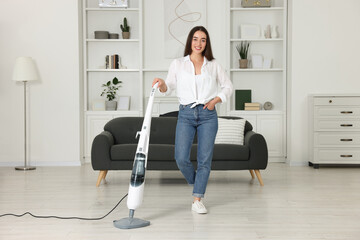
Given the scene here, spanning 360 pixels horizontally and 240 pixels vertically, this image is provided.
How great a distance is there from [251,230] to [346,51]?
424 centimetres

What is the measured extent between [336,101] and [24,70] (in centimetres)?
395

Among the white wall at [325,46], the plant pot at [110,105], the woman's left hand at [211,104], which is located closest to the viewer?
the woman's left hand at [211,104]

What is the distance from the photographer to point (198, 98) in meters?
3.76

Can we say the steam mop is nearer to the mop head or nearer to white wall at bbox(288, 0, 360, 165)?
the mop head

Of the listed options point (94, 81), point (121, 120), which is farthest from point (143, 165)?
point (94, 81)

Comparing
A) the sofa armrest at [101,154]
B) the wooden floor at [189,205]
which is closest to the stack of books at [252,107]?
the wooden floor at [189,205]

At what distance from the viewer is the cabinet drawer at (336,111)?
6520 mm

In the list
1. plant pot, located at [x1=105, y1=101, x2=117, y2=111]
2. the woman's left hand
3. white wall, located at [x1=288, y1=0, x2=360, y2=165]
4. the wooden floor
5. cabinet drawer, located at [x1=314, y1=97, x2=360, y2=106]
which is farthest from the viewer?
plant pot, located at [x1=105, y1=101, x2=117, y2=111]

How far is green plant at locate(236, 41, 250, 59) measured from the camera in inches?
286

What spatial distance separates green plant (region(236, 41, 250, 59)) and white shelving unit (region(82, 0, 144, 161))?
1.38 m

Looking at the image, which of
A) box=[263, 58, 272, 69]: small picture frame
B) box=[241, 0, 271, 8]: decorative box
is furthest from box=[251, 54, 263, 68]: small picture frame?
box=[241, 0, 271, 8]: decorative box

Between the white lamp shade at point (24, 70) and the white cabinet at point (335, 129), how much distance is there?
142 inches

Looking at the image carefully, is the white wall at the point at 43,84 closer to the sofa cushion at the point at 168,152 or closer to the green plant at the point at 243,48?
the sofa cushion at the point at 168,152

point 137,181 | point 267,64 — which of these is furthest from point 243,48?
point 137,181
